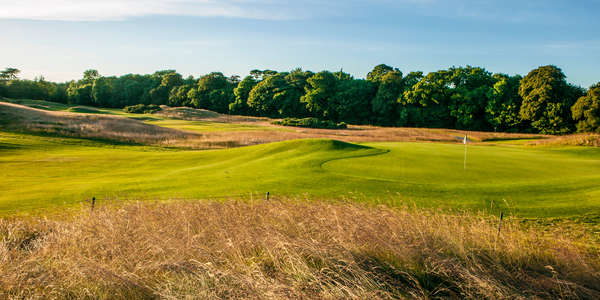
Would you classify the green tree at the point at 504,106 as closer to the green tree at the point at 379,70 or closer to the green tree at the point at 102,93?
the green tree at the point at 379,70

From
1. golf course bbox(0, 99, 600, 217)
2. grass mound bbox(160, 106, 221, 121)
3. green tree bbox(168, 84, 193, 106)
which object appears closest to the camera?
golf course bbox(0, 99, 600, 217)

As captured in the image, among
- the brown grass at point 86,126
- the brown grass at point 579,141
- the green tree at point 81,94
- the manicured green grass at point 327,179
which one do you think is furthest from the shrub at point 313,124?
the green tree at point 81,94

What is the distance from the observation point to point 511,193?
1111 centimetres

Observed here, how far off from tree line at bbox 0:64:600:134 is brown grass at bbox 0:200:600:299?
56.1 metres

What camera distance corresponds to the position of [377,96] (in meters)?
72.9

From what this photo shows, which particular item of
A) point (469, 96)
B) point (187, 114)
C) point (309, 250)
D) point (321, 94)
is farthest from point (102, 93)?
point (309, 250)

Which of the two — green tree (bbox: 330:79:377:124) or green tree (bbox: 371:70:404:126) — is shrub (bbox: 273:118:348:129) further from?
green tree (bbox: 330:79:377:124)

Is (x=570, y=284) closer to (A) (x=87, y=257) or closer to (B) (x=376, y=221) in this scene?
(B) (x=376, y=221)

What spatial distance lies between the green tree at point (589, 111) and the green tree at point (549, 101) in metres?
2.97

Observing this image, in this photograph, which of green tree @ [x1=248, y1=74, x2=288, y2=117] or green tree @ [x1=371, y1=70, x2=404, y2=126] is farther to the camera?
green tree @ [x1=248, y1=74, x2=288, y2=117]

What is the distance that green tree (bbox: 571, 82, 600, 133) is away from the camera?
48.0m

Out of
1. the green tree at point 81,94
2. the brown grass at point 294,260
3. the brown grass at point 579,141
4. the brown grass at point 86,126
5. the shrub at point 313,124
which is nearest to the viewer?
the brown grass at point 294,260

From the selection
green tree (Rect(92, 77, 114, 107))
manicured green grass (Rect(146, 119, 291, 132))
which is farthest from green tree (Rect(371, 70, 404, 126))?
green tree (Rect(92, 77, 114, 107))

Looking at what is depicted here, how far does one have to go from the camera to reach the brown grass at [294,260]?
472cm
